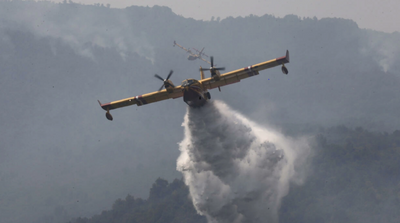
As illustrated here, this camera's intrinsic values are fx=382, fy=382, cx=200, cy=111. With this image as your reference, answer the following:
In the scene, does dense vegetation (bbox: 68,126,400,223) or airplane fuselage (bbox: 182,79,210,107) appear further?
dense vegetation (bbox: 68,126,400,223)

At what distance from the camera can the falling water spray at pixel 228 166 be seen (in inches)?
2016

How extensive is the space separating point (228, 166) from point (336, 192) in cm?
7688

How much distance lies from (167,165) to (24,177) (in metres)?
70.9

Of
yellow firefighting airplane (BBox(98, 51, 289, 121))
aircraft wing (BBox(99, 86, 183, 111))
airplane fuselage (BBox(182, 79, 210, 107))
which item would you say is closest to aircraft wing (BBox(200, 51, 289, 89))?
yellow firefighting airplane (BBox(98, 51, 289, 121))

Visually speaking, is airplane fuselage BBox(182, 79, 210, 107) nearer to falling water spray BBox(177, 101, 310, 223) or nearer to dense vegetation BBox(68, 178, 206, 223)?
falling water spray BBox(177, 101, 310, 223)

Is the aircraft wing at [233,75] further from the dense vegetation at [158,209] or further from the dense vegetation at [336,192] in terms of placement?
the dense vegetation at [158,209]

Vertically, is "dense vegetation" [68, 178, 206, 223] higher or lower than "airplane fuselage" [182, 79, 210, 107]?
higher

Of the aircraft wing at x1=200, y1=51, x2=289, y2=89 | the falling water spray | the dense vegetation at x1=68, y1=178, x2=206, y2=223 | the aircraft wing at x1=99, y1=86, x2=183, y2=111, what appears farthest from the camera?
the dense vegetation at x1=68, y1=178, x2=206, y2=223

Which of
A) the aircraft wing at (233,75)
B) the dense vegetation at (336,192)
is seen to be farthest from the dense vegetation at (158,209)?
the aircraft wing at (233,75)

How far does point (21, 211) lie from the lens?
168 metres

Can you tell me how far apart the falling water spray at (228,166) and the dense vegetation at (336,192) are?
53103mm

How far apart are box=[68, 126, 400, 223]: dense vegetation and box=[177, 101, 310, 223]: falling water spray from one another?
5310cm

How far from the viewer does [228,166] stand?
53.4m

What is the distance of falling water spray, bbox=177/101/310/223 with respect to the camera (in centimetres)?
5122
